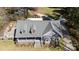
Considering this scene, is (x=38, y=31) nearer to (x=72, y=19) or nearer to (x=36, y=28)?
(x=36, y=28)

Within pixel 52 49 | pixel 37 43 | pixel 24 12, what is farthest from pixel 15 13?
pixel 52 49

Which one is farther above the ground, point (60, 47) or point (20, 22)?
point (20, 22)

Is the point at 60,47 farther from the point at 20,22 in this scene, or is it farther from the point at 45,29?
the point at 20,22

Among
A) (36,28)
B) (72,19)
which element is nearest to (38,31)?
(36,28)

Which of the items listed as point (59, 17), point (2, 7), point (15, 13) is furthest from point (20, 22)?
point (59, 17)

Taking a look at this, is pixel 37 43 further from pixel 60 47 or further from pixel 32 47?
pixel 60 47
